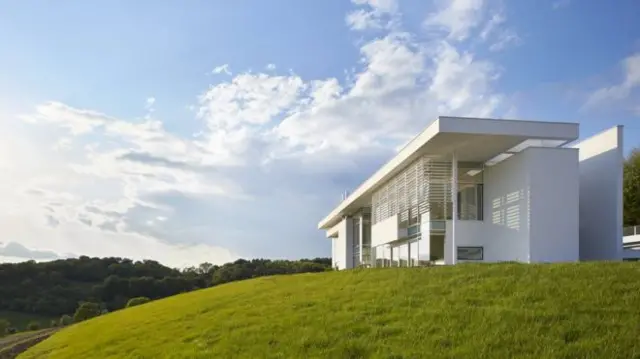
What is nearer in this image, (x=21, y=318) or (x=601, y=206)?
(x=601, y=206)

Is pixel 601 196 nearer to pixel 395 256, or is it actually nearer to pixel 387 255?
pixel 395 256

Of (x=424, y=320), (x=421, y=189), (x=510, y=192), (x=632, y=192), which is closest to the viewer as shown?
(x=424, y=320)

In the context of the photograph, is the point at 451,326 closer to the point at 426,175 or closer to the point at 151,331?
the point at 151,331

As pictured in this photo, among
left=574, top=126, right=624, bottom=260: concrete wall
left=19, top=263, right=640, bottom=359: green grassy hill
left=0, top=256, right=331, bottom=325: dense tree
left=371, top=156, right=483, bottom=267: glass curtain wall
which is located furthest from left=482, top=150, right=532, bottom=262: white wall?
left=0, top=256, right=331, bottom=325: dense tree

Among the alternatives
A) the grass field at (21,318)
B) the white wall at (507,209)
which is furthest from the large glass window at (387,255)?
the grass field at (21,318)

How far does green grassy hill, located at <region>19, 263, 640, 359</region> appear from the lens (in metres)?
10.1

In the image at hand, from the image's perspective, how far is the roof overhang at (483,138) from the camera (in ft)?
78.7

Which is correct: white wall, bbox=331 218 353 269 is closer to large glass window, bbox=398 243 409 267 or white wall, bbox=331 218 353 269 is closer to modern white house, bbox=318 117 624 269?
large glass window, bbox=398 243 409 267

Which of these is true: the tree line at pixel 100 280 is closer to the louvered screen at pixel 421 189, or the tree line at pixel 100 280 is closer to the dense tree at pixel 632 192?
the louvered screen at pixel 421 189

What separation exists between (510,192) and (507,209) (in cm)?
68

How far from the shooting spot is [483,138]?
24531mm

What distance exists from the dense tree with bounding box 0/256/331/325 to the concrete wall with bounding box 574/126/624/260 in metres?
34.3

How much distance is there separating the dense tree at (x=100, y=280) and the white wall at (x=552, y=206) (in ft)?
118

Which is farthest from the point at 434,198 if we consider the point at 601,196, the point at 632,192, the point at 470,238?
the point at 632,192
